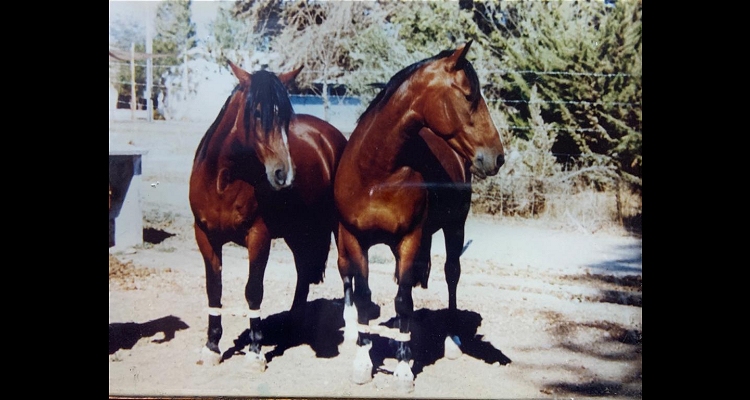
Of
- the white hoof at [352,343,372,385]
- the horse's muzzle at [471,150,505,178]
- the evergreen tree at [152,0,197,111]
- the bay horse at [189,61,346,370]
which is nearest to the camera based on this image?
the horse's muzzle at [471,150,505,178]

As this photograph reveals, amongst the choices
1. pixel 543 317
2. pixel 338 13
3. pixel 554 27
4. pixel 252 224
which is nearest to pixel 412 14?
pixel 338 13

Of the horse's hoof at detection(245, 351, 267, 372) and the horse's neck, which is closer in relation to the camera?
the horse's neck

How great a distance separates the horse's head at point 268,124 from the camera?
419cm

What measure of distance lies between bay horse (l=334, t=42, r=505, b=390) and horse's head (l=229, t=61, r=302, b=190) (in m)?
0.41

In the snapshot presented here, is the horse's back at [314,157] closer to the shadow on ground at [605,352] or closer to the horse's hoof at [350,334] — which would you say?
the horse's hoof at [350,334]

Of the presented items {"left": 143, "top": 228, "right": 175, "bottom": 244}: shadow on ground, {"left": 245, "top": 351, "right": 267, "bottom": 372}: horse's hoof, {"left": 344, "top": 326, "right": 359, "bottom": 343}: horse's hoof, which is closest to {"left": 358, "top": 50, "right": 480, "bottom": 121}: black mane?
{"left": 344, "top": 326, "right": 359, "bottom": 343}: horse's hoof

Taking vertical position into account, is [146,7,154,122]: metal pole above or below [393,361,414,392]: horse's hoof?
above

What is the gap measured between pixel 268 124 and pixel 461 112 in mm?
1163

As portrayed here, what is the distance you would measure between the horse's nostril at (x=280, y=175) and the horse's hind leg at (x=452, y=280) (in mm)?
1171

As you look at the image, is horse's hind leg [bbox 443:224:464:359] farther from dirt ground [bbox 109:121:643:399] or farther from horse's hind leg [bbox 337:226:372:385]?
horse's hind leg [bbox 337:226:372:385]

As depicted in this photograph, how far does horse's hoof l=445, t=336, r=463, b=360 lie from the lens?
4.66 meters

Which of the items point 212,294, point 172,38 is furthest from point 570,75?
point 212,294

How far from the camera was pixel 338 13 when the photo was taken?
468cm

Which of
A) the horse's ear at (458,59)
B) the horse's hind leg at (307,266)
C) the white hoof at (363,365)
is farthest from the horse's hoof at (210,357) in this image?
the horse's ear at (458,59)
